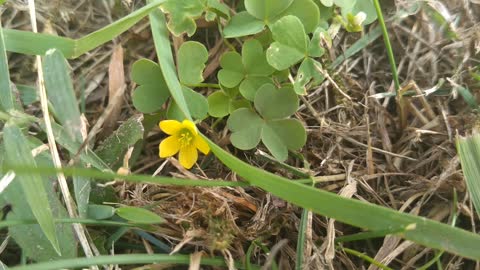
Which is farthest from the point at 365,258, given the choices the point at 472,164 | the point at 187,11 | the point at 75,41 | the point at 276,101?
the point at 75,41

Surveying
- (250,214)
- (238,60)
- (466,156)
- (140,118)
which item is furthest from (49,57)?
(466,156)

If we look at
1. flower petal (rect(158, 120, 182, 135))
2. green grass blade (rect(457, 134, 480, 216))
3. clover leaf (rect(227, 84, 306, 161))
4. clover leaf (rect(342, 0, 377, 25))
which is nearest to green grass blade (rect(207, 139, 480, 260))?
green grass blade (rect(457, 134, 480, 216))

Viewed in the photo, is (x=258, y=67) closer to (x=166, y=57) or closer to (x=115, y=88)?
(x=166, y=57)

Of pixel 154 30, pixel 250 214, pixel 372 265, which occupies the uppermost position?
pixel 154 30

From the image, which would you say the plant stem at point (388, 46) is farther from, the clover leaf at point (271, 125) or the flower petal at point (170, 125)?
the flower petal at point (170, 125)

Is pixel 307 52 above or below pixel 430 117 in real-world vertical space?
above

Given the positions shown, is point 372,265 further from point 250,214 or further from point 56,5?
point 56,5

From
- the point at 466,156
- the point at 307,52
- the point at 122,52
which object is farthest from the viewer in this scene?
the point at 122,52
